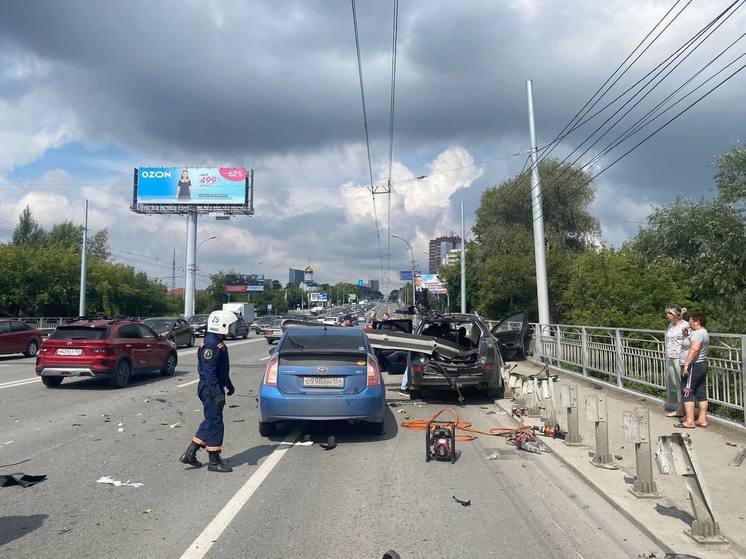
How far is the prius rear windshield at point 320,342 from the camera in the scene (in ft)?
28.5

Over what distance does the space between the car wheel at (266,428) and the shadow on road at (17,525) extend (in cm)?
343

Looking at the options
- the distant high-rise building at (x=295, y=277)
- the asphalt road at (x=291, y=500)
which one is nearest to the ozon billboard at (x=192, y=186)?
the asphalt road at (x=291, y=500)

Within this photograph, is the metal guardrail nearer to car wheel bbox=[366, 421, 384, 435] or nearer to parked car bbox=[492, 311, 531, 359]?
parked car bbox=[492, 311, 531, 359]

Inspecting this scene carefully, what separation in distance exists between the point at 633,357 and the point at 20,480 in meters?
10.5

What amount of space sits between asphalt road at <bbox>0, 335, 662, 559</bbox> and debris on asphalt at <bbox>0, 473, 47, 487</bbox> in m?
0.12

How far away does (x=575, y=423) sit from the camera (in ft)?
26.3

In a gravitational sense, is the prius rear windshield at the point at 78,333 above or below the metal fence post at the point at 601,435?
above

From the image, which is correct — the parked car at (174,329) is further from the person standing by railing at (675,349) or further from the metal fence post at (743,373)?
the metal fence post at (743,373)

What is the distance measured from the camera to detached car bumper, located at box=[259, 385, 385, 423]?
8.15 metres

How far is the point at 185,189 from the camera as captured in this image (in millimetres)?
58875

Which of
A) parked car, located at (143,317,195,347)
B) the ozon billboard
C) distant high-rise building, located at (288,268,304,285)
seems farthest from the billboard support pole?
distant high-rise building, located at (288,268,304,285)

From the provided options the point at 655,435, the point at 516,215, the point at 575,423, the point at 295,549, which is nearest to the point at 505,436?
the point at 575,423

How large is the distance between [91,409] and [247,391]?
3.54 meters

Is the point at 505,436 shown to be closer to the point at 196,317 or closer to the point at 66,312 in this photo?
the point at 196,317
